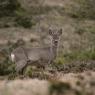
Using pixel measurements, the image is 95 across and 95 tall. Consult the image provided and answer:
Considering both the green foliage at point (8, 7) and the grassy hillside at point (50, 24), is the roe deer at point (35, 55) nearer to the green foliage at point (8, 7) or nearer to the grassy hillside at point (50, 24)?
the grassy hillside at point (50, 24)

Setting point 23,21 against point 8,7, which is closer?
point 23,21

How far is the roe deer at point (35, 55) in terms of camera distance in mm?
16609

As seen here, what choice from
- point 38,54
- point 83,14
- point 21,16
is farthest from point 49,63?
point 83,14

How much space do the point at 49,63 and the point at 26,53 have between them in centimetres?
96

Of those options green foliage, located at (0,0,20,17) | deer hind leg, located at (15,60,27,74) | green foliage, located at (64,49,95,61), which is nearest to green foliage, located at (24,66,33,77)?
deer hind leg, located at (15,60,27,74)

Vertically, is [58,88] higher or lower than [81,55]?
higher

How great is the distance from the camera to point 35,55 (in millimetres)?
16922

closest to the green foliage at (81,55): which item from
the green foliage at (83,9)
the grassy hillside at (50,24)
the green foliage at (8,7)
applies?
the grassy hillside at (50,24)

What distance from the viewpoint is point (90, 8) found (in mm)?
30781

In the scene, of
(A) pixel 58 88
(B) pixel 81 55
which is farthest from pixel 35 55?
(A) pixel 58 88

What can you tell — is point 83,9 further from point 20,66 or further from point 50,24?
point 20,66

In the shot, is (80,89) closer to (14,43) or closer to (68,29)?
(14,43)

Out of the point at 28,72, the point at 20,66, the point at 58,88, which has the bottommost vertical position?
the point at 20,66

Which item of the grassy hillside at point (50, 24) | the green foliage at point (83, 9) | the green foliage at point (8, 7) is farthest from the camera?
the green foliage at point (83, 9)
